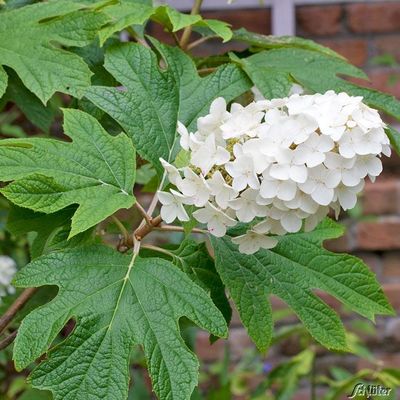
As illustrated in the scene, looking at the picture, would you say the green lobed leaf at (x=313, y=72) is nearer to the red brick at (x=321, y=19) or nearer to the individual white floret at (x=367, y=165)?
the individual white floret at (x=367, y=165)

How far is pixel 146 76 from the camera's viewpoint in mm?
1043

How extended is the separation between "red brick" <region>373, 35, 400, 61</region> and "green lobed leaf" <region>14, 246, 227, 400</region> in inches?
64.7

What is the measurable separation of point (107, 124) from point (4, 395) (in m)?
1.16

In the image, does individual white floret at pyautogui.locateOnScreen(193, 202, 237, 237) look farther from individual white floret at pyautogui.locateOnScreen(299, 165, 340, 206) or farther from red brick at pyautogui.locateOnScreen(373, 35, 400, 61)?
red brick at pyautogui.locateOnScreen(373, 35, 400, 61)

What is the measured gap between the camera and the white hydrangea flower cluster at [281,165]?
32.8 inches

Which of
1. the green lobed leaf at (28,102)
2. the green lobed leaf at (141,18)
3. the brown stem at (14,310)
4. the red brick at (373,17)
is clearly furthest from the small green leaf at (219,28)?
the red brick at (373,17)

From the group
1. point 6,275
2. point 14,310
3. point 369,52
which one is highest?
point 14,310

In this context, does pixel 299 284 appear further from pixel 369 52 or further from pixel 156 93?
pixel 369 52

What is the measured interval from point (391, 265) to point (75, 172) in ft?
5.46

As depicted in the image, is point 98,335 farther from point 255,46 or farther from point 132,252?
point 255,46

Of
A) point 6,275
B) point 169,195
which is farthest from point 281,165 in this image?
point 6,275

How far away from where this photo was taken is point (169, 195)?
2.98 ft

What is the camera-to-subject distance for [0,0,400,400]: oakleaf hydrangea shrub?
84cm

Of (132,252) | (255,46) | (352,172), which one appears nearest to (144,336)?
(132,252)
